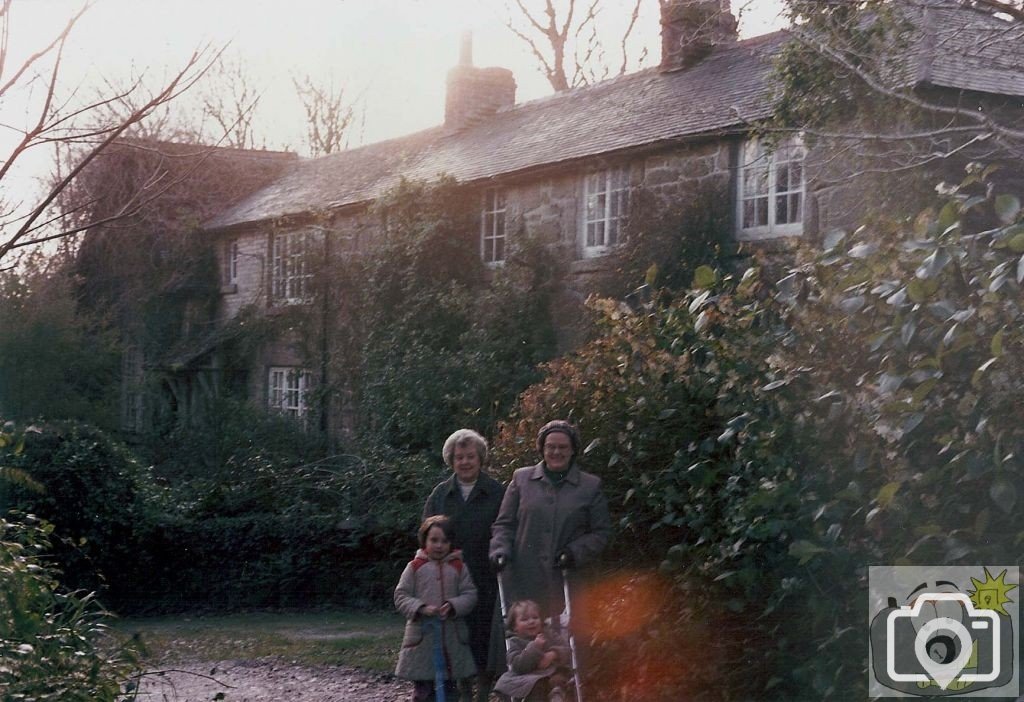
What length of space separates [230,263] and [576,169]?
1192 centimetres

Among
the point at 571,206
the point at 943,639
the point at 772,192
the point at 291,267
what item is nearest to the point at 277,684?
the point at 943,639

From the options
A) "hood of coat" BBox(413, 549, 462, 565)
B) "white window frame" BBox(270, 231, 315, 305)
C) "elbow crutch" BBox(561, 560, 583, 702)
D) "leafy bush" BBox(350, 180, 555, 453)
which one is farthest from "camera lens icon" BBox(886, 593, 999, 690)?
"white window frame" BBox(270, 231, 315, 305)

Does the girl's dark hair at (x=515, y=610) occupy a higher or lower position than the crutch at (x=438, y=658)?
higher

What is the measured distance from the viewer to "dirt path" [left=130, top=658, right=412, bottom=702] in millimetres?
8852

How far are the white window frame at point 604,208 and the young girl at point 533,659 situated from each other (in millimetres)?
9819

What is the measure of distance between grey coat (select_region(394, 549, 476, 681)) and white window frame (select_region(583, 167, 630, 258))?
9770mm

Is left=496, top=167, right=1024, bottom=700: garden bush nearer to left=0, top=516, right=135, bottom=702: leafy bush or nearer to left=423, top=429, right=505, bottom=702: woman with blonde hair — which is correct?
left=423, top=429, right=505, bottom=702: woman with blonde hair

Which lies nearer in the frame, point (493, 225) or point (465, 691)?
point (465, 691)

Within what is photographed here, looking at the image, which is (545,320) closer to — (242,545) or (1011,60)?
(242,545)

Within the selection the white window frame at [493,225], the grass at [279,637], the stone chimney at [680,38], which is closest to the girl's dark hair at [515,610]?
the grass at [279,637]

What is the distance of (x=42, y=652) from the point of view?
5734 mm

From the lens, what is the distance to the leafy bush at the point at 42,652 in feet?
17.6

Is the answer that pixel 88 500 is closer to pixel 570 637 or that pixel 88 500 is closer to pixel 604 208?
pixel 604 208

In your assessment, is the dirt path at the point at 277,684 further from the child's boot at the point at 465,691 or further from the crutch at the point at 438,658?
the crutch at the point at 438,658
